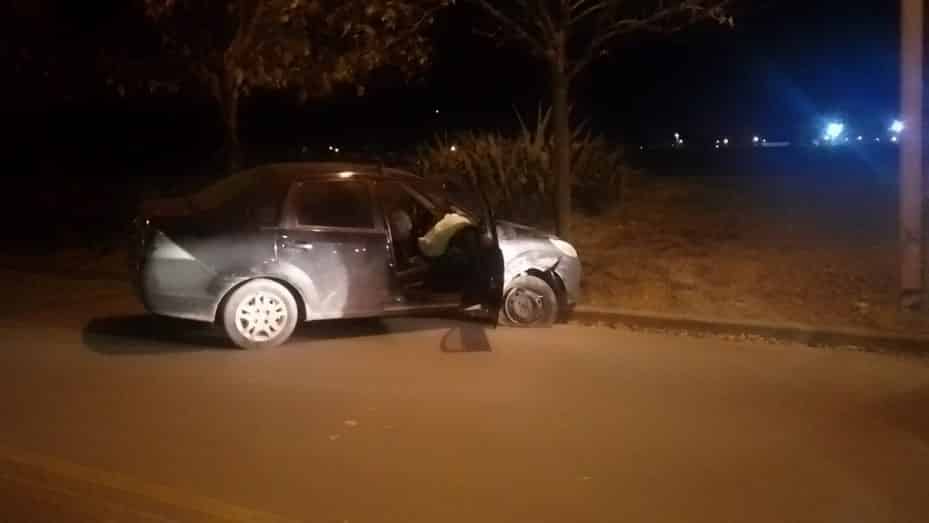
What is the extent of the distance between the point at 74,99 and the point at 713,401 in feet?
44.1

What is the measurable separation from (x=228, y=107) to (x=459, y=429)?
9379 mm

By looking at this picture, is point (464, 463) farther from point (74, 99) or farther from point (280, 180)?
point (74, 99)

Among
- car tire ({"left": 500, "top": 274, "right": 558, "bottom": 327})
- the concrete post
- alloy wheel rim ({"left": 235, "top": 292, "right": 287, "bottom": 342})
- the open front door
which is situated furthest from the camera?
car tire ({"left": 500, "top": 274, "right": 558, "bottom": 327})

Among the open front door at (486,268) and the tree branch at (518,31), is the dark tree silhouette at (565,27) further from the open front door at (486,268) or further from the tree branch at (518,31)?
the open front door at (486,268)

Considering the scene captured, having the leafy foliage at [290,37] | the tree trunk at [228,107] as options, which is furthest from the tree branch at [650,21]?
the tree trunk at [228,107]

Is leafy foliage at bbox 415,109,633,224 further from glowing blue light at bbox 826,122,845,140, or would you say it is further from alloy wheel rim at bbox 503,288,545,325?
glowing blue light at bbox 826,122,845,140

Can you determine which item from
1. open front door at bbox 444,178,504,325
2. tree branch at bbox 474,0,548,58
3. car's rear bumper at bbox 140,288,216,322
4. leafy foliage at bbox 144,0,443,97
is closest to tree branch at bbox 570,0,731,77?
tree branch at bbox 474,0,548,58

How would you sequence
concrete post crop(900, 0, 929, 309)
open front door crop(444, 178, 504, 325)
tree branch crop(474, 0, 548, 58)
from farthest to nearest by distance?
tree branch crop(474, 0, 548, 58) → concrete post crop(900, 0, 929, 309) → open front door crop(444, 178, 504, 325)

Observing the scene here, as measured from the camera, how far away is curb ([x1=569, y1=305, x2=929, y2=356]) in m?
9.64

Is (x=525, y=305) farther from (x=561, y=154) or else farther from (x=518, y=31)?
(x=518, y=31)

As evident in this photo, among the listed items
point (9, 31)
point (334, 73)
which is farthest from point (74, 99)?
point (334, 73)

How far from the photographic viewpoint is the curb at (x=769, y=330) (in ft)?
31.6

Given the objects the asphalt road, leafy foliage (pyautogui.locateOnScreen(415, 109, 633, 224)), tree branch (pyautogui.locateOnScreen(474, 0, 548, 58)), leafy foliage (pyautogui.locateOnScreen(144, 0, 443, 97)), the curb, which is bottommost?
the asphalt road

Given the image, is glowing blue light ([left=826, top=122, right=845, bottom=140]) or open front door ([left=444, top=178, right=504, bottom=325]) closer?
open front door ([left=444, top=178, right=504, bottom=325])
